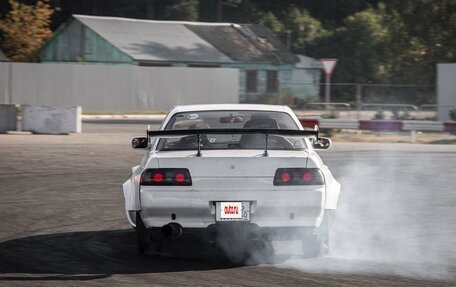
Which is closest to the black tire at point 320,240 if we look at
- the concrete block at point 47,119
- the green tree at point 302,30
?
the concrete block at point 47,119

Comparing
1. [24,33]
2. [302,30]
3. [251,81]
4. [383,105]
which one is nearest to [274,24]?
[302,30]

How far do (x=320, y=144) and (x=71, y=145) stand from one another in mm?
15103

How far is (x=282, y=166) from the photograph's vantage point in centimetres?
830

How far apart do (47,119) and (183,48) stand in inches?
1117

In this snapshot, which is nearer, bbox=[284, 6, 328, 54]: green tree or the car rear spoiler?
the car rear spoiler

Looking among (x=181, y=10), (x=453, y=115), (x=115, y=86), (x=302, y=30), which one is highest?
(x=181, y=10)

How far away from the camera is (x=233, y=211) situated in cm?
823

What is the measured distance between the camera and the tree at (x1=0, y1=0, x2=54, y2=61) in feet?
189

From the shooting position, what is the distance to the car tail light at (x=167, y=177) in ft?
27.1

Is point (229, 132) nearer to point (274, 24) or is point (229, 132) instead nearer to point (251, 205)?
point (251, 205)

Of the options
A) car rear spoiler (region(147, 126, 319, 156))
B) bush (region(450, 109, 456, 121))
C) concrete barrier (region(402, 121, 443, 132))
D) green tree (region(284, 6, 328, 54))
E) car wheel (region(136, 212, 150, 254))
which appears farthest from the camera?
green tree (region(284, 6, 328, 54))

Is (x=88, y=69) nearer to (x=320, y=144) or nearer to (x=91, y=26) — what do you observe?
(x=91, y=26)

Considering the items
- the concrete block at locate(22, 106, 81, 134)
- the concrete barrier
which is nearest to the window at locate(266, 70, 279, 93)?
the concrete barrier

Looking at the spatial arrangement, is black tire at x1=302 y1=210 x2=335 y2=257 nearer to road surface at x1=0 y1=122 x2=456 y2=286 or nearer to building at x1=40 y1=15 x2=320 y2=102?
road surface at x1=0 y1=122 x2=456 y2=286
